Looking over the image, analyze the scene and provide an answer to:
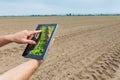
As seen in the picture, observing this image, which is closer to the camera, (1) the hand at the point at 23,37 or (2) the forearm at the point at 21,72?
(2) the forearm at the point at 21,72

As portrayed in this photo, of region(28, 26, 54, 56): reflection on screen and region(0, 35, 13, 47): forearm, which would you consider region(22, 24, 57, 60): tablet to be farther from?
region(0, 35, 13, 47): forearm

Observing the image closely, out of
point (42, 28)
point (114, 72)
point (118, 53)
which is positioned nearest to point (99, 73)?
point (114, 72)

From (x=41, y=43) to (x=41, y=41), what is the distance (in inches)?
0.9

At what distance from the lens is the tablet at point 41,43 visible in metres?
1.80

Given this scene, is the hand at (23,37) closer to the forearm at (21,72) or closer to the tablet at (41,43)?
the tablet at (41,43)

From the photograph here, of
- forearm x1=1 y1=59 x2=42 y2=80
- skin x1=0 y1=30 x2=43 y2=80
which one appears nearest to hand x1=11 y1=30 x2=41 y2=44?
skin x1=0 y1=30 x2=43 y2=80

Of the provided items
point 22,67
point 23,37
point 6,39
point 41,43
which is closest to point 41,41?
point 41,43

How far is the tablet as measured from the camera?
70.7 inches

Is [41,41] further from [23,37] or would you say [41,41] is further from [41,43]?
[23,37]

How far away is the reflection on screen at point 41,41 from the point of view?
1.83m

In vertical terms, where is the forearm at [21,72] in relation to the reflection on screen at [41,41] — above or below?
below

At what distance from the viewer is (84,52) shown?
10109 mm

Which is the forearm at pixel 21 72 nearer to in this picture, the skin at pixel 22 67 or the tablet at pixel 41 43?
the skin at pixel 22 67

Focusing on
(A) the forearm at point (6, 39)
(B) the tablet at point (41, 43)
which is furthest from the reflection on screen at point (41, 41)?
(A) the forearm at point (6, 39)
